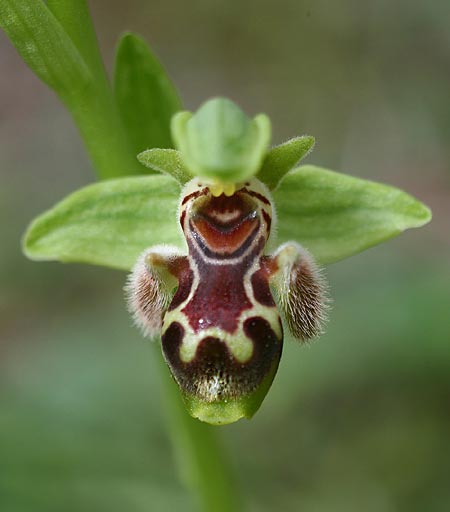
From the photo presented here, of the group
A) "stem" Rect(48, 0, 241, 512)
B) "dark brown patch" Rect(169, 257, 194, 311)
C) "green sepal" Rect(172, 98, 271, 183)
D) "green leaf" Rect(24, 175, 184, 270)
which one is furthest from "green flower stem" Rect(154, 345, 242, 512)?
"green sepal" Rect(172, 98, 271, 183)

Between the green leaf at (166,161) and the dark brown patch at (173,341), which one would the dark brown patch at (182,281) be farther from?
the green leaf at (166,161)

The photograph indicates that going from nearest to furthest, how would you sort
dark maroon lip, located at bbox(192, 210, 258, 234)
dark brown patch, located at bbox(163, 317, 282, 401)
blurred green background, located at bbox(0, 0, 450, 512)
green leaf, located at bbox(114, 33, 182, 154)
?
A: 1. dark brown patch, located at bbox(163, 317, 282, 401)
2. dark maroon lip, located at bbox(192, 210, 258, 234)
3. green leaf, located at bbox(114, 33, 182, 154)
4. blurred green background, located at bbox(0, 0, 450, 512)

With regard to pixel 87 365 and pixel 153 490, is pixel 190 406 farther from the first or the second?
pixel 87 365

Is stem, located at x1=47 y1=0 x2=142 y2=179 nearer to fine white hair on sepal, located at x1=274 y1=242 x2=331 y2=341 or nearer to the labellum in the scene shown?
the labellum

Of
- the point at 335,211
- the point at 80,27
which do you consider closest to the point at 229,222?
the point at 335,211

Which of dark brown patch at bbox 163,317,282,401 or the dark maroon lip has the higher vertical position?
the dark maroon lip

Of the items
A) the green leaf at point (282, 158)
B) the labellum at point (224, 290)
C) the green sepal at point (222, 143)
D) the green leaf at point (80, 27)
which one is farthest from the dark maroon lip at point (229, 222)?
the green leaf at point (80, 27)

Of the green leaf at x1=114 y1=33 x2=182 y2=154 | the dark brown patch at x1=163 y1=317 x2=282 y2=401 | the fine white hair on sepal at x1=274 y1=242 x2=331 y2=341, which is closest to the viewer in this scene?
the dark brown patch at x1=163 y1=317 x2=282 y2=401
